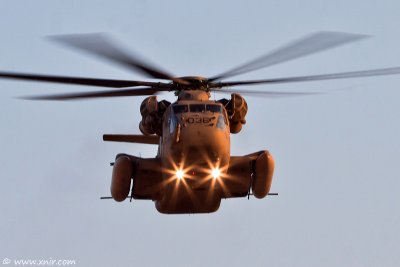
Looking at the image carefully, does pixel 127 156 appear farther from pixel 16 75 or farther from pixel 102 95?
pixel 16 75

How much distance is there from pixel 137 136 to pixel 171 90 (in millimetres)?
2478

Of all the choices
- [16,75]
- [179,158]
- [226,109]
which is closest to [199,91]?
[226,109]

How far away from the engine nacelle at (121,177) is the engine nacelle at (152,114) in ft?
4.11

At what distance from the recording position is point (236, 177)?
2384 centimetres

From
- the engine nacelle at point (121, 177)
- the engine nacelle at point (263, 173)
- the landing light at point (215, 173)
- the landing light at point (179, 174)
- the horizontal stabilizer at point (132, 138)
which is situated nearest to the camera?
the landing light at point (215, 173)

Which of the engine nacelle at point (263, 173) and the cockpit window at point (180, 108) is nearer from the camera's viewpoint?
the cockpit window at point (180, 108)

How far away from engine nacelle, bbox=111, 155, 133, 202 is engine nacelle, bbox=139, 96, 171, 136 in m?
1.25

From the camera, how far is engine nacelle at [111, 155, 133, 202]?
2327 cm

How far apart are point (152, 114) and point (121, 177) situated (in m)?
2.32

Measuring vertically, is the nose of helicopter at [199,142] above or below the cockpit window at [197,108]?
below

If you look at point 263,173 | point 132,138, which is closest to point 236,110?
point 263,173

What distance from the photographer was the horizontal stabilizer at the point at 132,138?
25188mm

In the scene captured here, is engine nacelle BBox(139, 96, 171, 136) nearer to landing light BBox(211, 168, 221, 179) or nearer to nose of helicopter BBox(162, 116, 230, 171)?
nose of helicopter BBox(162, 116, 230, 171)

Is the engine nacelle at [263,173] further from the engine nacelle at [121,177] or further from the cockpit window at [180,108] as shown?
the engine nacelle at [121,177]
